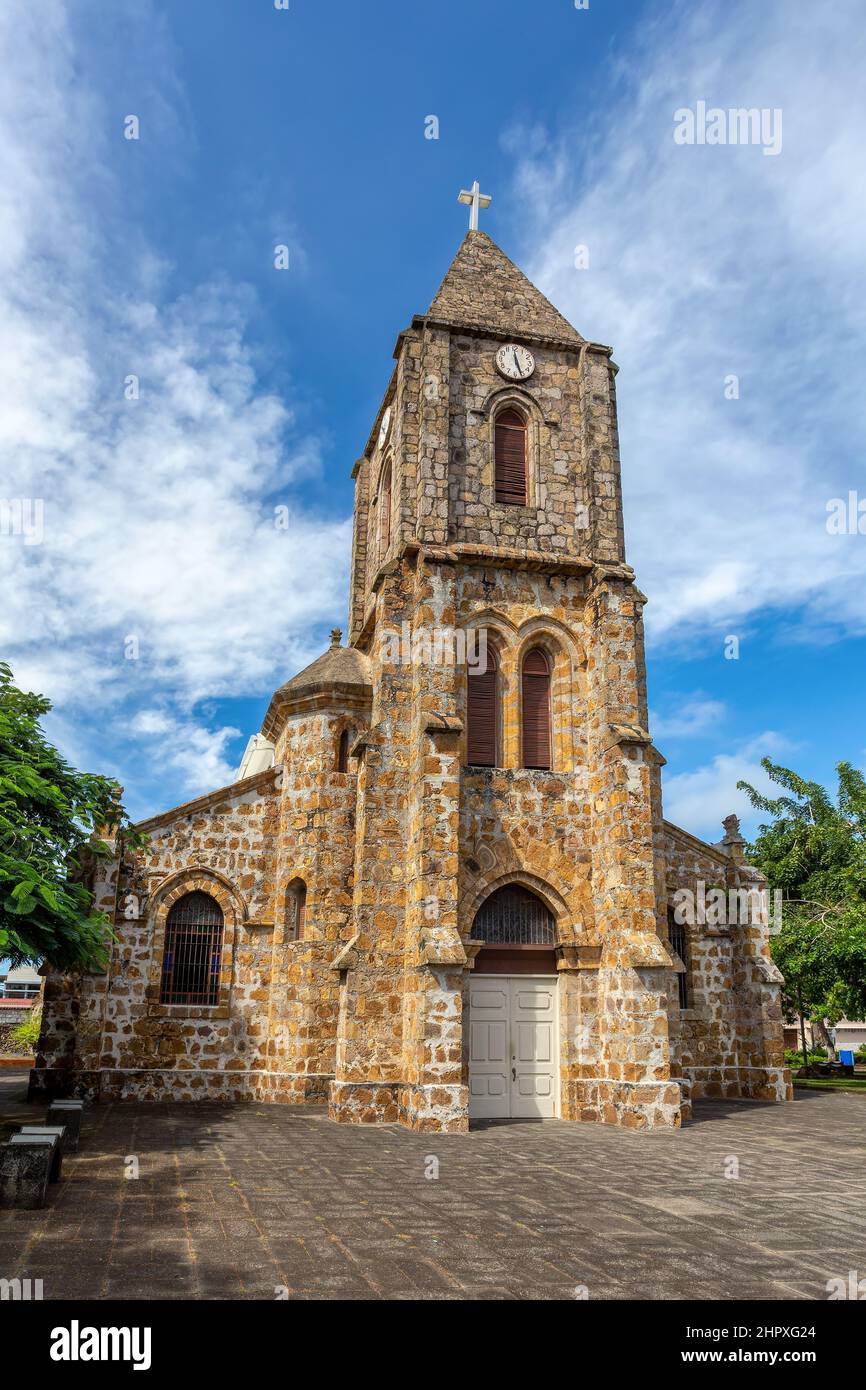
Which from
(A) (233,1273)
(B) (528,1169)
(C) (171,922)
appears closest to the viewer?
(A) (233,1273)

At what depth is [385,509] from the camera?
23.2 meters

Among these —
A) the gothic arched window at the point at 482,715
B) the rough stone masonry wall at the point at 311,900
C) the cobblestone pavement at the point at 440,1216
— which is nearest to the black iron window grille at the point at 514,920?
the gothic arched window at the point at 482,715

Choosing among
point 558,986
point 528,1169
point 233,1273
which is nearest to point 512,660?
point 558,986

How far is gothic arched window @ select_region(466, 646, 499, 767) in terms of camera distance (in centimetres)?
1903

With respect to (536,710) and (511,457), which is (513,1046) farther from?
(511,457)

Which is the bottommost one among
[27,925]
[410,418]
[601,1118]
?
[601,1118]

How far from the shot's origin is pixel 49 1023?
64.3 ft

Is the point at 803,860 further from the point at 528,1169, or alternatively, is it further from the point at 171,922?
the point at 528,1169

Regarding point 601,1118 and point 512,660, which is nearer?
point 601,1118

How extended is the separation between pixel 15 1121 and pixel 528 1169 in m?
7.98

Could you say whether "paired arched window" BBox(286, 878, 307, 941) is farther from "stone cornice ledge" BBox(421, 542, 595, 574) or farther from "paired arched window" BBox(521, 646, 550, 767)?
"stone cornice ledge" BBox(421, 542, 595, 574)

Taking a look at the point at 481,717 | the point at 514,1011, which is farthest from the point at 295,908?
the point at 481,717

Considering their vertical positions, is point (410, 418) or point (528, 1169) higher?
point (410, 418)
